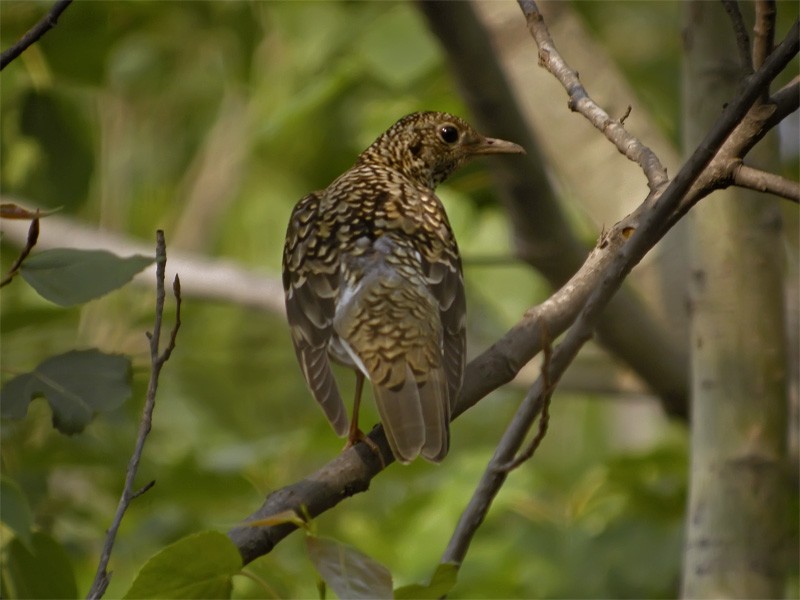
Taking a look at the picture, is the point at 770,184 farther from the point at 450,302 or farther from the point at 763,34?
the point at 450,302

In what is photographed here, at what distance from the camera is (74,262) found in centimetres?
303

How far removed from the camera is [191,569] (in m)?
2.33

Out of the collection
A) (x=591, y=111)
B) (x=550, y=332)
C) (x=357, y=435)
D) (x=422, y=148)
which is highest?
(x=422, y=148)

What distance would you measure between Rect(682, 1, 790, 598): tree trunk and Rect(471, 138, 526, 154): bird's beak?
1.76ft

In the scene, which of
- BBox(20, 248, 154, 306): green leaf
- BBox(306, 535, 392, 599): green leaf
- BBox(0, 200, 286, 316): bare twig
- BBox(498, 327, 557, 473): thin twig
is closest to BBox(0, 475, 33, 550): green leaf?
BBox(20, 248, 154, 306): green leaf

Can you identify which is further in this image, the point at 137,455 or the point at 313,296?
the point at 313,296

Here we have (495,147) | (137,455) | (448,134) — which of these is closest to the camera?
(137,455)

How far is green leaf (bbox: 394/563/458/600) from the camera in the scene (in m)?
2.35

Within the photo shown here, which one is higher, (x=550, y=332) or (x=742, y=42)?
(x=742, y=42)

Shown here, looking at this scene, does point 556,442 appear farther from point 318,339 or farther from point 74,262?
point 74,262

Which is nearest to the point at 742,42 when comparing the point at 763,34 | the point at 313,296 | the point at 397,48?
the point at 763,34

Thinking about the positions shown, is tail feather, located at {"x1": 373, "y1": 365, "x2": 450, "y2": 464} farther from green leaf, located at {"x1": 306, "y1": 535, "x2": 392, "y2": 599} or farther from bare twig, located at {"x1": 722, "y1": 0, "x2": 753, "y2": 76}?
bare twig, located at {"x1": 722, "y1": 0, "x2": 753, "y2": 76}

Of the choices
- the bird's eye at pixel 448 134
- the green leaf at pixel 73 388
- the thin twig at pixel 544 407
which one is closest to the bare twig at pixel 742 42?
the thin twig at pixel 544 407

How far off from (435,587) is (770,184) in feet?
3.09
